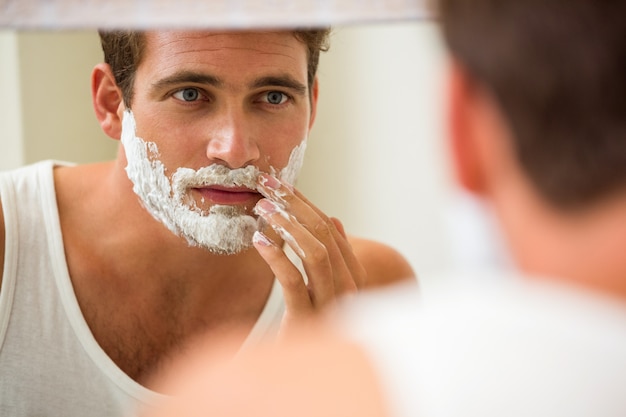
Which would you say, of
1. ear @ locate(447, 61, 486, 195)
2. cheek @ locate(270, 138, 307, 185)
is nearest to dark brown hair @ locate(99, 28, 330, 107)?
cheek @ locate(270, 138, 307, 185)

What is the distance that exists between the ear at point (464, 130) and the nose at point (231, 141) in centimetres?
54

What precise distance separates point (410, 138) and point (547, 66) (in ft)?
4.61

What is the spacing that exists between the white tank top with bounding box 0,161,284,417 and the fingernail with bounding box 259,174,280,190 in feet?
0.94

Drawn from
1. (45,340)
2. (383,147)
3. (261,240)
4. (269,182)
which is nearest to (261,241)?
(261,240)

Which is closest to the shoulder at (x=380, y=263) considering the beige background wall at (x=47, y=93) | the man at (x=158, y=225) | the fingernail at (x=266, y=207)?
the man at (x=158, y=225)

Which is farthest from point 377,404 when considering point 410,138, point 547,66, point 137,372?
point 410,138

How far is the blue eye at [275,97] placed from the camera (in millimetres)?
989

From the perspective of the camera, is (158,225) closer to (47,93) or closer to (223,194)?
(223,194)

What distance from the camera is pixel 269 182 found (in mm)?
956

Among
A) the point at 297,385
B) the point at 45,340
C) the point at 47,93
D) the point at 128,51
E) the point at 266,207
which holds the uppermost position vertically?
the point at 47,93

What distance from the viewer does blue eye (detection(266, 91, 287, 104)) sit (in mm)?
989

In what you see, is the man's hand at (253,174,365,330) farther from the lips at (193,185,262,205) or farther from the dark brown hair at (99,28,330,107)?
the dark brown hair at (99,28,330,107)

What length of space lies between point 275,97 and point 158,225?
0.25 m

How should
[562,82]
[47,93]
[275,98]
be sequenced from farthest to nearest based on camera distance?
[47,93] → [275,98] → [562,82]
